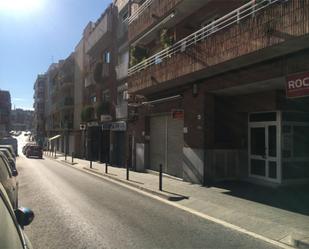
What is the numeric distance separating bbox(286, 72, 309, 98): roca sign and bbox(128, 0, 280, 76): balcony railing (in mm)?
2194

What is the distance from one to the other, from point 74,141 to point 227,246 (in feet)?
159

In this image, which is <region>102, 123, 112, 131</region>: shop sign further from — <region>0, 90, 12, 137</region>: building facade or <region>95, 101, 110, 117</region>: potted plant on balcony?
<region>0, 90, 12, 137</region>: building facade

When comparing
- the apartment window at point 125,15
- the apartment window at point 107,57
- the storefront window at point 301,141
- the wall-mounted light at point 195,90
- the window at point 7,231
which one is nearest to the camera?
the window at point 7,231

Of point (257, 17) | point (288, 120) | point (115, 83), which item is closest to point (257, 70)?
point (257, 17)

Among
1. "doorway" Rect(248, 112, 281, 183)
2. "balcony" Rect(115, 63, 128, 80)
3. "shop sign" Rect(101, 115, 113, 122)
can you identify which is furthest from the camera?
"shop sign" Rect(101, 115, 113, 122)

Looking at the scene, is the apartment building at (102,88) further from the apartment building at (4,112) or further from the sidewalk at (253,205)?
the apartment building at (4,112)

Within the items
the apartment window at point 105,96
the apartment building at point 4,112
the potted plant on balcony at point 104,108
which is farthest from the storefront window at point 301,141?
the apartment building at point 4,112

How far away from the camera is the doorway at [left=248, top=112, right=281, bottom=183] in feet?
53.2

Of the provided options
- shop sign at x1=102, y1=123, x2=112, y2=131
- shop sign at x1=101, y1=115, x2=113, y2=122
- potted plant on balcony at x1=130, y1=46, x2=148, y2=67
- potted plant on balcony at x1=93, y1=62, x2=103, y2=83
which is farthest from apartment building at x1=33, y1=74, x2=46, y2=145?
potted plant on balcony at x1=130, y1=46, x2=148, y2=67

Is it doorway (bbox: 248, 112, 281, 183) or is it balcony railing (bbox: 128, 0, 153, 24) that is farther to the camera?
balcony railing (bbox: 128, 0, 153, 24)

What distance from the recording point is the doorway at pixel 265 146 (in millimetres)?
16214

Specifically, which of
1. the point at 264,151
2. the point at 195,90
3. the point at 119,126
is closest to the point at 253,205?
the point at 264,151

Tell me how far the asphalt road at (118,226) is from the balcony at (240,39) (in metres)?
5.25

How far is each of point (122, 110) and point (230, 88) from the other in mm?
16573
